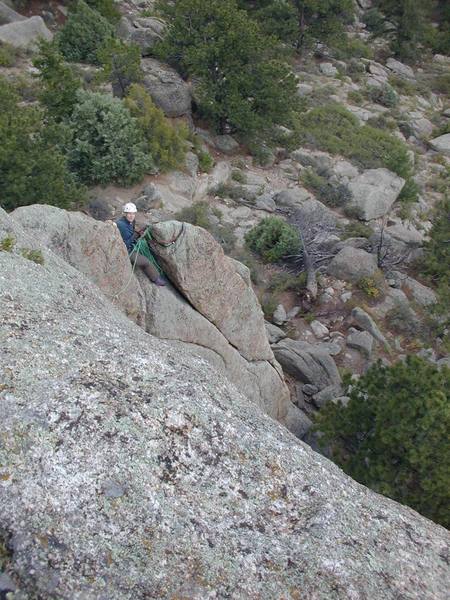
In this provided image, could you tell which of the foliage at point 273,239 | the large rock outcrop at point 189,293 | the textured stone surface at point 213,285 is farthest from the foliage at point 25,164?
the foliage at point 273,239

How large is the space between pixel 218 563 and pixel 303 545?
32.3 inches

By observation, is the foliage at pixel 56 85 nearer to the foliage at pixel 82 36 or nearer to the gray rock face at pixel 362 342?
the foliage at pixel 82 36

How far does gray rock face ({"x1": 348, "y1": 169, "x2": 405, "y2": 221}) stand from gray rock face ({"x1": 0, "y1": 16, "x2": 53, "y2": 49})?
630 inches

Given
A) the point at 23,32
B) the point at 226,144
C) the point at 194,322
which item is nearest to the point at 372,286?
the point at 194,322

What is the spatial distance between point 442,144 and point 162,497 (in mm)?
30395

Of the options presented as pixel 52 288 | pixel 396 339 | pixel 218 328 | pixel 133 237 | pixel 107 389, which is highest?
pixel 107 389

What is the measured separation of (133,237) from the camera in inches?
420

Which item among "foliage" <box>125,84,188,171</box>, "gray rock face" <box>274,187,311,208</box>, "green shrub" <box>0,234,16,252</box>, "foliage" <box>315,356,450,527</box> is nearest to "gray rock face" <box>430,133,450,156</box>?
"gray rock face" <box>274,187,311,208</box>

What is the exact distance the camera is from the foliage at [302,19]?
3356 centimetres

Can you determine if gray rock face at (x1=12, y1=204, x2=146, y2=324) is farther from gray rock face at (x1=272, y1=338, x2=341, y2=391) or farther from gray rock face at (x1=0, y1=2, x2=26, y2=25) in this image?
gray rock face at (x1=0, y1=2, x2=26, y2=25)

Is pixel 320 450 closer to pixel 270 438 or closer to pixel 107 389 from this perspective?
pixel 270 438

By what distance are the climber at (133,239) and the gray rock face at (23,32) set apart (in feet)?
62.7

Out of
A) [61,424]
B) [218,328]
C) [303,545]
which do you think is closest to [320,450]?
[218,328]

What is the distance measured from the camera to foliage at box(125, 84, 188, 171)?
2083cm
